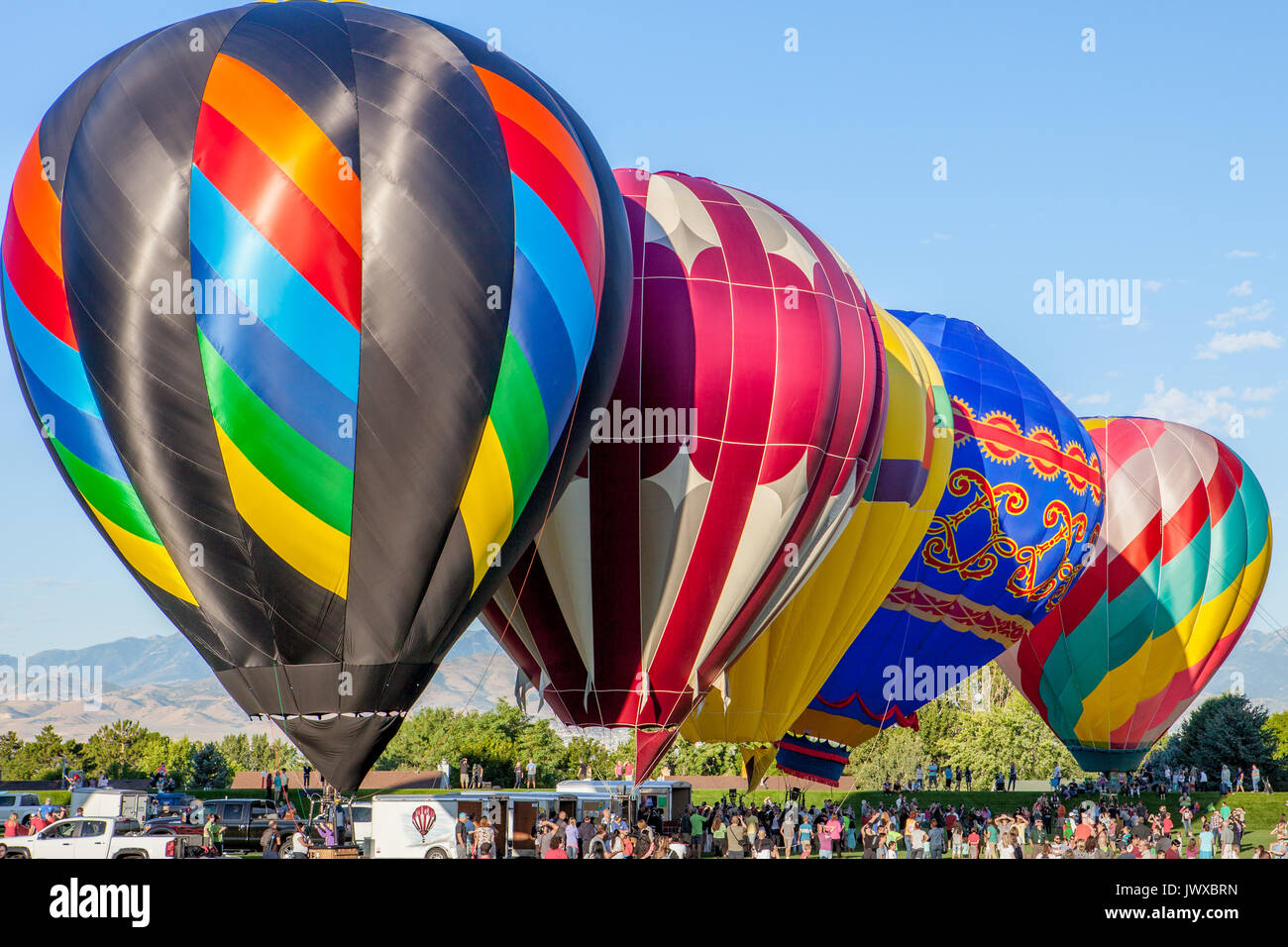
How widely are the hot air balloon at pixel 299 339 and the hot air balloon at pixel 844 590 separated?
8.65m

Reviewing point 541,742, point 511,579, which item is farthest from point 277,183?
point 541,742

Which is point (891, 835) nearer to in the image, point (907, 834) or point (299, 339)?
point (907, 834)

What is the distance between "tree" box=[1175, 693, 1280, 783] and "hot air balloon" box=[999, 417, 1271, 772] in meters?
14.0

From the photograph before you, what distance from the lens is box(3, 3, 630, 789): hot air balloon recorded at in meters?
12.7

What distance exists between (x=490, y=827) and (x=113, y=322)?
7853 millimetres

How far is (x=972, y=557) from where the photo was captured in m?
24.8

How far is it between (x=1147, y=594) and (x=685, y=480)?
49.7 ft

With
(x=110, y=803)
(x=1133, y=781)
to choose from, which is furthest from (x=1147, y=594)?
(x=110, y=803)

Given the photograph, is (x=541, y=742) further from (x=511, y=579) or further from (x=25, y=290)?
(x=25, y=290)

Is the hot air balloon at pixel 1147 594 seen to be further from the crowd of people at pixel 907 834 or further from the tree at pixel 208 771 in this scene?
the tree at pixel 208 771

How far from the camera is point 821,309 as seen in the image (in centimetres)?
1902

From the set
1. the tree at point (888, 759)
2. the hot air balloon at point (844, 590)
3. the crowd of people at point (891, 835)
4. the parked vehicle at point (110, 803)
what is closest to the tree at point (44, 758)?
the tree at point (888, 759)

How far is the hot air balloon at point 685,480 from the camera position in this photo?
711 inches
